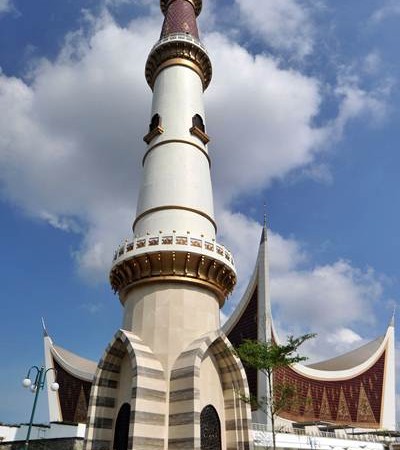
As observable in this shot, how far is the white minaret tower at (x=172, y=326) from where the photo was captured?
1460 cm

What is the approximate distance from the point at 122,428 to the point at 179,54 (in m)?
16.3

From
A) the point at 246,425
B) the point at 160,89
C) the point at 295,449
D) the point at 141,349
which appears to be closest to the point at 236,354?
the point at 246,425

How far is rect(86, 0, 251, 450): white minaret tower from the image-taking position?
14.6 metres

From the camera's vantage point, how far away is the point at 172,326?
16.1 metres

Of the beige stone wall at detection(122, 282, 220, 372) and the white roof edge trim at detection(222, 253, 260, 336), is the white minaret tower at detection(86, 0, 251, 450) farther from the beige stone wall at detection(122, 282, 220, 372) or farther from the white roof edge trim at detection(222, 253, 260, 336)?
the white roof edge trim at detection(222, 253, 260, 336)

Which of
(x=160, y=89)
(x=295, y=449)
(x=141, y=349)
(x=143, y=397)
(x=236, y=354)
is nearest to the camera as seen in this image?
(x=143, y=397)

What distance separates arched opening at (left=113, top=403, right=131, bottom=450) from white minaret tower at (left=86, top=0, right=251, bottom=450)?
1.3 inches

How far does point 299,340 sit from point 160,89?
12715mm

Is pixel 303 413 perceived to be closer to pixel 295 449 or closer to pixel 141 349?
pixel 295 449

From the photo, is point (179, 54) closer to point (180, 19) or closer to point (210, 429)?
point (180, 19)

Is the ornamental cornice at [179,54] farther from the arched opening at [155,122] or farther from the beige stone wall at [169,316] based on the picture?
Result: the beige stone wall at [169,316]

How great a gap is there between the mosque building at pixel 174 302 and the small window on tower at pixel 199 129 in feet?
0.19

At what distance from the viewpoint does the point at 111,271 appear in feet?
59.8

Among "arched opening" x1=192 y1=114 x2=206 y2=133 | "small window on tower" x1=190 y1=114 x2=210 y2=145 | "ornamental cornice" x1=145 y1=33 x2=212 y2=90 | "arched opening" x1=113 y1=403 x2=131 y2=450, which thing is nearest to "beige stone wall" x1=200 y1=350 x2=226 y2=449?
"arched opening" x1=113 y1=403 x2=131 y2=450
